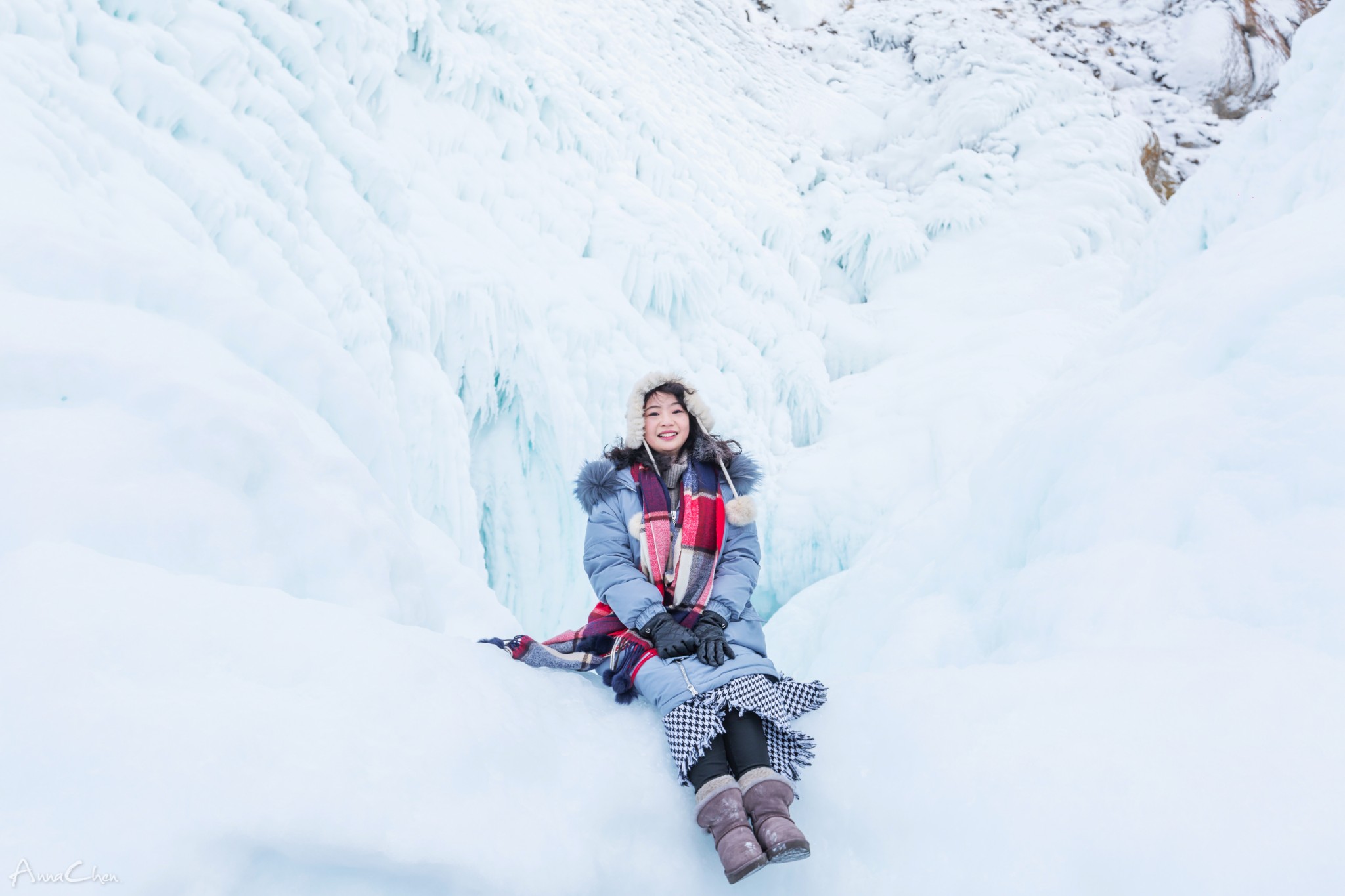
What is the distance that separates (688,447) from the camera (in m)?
2.28

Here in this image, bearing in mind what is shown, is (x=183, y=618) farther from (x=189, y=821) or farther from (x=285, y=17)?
(x=285, y=17)

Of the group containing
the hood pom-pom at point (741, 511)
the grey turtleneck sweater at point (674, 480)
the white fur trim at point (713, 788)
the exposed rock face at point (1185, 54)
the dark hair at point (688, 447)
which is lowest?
the white fur trim at point (713, 788)

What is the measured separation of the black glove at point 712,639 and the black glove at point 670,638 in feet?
0.08

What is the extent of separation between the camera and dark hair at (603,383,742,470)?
2201mm

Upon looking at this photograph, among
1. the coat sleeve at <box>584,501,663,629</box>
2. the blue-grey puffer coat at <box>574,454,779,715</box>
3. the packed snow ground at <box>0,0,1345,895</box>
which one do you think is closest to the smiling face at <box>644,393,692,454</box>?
the blue-grey puffer coat at <box>574,454,779,715</box>

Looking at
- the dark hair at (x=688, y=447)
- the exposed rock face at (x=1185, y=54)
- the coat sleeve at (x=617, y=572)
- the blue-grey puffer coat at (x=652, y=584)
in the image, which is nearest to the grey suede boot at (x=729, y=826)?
the blue-grey puffer coat at (x=652, y=584)

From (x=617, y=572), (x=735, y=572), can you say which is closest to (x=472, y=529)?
(x=617, y=572)

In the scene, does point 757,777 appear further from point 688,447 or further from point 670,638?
point 688,447

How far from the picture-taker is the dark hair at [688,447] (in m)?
2.20

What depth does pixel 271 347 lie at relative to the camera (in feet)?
8.36

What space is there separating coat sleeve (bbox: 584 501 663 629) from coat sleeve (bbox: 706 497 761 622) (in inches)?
6.6

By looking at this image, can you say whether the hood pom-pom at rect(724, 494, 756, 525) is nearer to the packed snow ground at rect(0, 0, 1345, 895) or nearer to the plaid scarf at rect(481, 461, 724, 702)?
the plaid scarf at rect(481, 461, 724, 702)

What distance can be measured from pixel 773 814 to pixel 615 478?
1052 millimetres

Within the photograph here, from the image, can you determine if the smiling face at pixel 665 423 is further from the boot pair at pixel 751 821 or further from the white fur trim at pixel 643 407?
the boot pair at pixel 751 821
